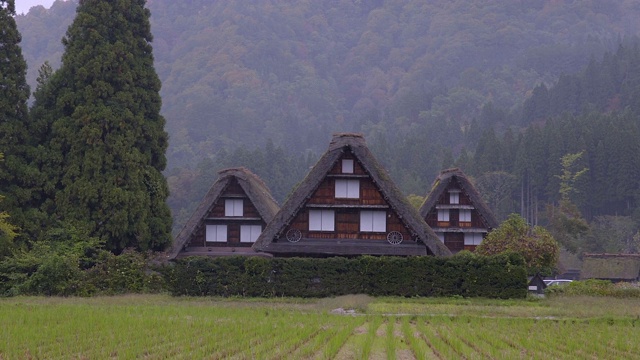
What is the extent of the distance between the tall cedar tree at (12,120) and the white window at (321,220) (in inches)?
528

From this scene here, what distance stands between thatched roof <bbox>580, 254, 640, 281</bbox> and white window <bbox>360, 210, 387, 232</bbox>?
121ft

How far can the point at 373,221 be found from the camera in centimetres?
3844

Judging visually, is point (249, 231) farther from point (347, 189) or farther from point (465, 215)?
point (465, 215)

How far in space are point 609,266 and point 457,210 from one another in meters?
19.8

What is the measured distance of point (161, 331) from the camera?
20.7 m

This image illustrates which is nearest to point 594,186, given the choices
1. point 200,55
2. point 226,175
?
point 226,175

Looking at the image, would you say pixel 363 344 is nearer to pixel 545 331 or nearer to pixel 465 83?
pixel 545 331

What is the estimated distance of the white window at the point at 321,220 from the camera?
3847 cm

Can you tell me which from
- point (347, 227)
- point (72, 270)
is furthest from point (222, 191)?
point (72, 270)

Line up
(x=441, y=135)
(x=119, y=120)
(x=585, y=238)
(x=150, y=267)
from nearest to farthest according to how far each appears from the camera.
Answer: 1. (x=150, y=267)
2. (x=119, y=120)
3. (x=585, y=238)
4. (x=441, y=135)

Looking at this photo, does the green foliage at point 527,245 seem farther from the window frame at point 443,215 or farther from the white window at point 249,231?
the white window at point 249,231

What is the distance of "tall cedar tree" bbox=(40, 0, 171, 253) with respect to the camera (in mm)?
39906


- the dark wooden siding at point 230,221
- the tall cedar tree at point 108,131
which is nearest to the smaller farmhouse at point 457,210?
the dark wooden siding at point 230,221

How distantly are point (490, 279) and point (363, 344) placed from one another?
15.9 meters
